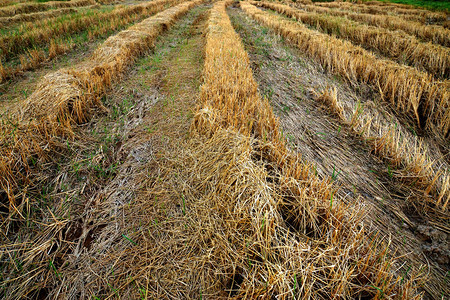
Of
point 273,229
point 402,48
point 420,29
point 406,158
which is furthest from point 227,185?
point 420,29

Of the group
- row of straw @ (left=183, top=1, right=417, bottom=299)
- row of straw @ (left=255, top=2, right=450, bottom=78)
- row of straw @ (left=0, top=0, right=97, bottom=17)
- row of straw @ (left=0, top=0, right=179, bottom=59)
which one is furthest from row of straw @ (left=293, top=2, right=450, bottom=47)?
row of straw @ (left=0, top=0, right=97, bottom=17)

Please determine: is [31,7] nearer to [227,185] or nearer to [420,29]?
[227,185]

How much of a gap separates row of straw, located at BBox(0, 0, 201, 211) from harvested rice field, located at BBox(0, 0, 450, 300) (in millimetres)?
24

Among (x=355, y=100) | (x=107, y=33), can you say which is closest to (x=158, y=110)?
(x=355, y=100)

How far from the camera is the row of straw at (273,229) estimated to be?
45.9 inches

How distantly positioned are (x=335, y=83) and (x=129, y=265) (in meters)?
4.73

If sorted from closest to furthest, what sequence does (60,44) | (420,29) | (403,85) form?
(403,85) → (60,44) → (420,29)

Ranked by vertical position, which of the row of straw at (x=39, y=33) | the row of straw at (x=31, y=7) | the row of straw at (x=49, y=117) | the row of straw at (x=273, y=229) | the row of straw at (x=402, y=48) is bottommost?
the row of straw at (x=273, y=229)

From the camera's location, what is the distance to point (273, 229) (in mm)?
1388

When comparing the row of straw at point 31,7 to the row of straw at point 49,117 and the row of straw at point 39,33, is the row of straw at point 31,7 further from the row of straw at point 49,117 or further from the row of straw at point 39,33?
the row of straw at point 49,117

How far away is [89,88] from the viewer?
3.28 meters

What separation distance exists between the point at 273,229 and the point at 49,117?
9.73ft

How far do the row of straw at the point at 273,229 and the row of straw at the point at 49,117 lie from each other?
5.79 feet

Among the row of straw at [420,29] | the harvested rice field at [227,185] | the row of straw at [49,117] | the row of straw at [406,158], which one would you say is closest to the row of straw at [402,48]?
the harvested rice field at [227,185]
